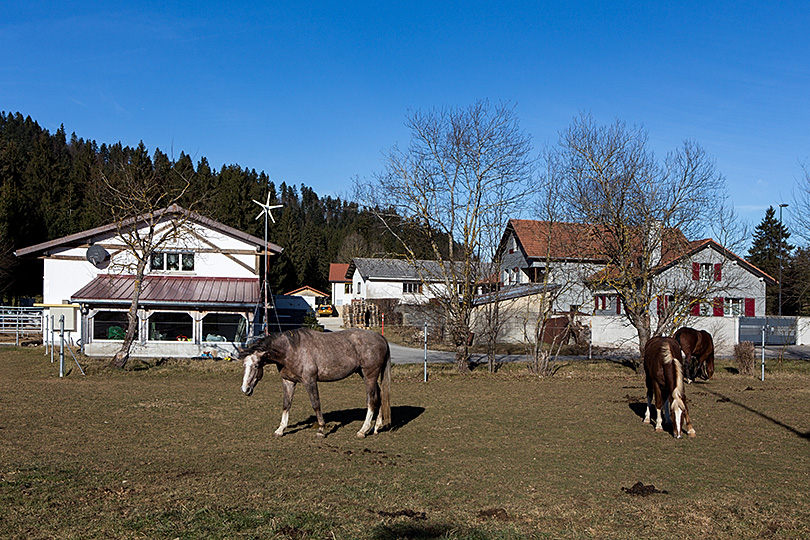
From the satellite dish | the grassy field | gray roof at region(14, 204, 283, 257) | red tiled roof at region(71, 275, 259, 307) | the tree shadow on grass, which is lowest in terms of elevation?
the tree shadow on grass

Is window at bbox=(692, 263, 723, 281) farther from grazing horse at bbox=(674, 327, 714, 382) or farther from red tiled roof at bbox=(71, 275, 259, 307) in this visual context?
red tiled roof at bbox=(71, 275, 259, 307)

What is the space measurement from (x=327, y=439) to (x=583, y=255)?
13.5 metres

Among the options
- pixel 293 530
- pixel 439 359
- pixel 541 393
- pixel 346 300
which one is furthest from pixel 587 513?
pixel 346 300

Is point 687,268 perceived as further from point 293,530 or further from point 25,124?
point 25,124

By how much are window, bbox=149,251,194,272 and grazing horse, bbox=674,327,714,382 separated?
69.6 ft

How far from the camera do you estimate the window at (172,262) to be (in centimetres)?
2903

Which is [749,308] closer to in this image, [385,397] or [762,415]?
[762,415]

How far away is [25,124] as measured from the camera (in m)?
126

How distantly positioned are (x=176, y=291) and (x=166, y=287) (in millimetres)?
814

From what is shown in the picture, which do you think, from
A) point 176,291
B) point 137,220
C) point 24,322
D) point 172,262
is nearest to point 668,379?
point 137,220

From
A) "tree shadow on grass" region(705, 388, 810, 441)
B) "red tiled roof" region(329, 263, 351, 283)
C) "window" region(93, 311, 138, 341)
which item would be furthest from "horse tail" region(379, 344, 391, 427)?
"red tiled roof" region(329, 263, 351, 283)

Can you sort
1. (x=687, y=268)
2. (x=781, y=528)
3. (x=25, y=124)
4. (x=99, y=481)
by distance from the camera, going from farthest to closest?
1. (x=25, y=124)
2. (x=687, y=268)
3. (x=99, y=481)
4. (x=781, y=528)

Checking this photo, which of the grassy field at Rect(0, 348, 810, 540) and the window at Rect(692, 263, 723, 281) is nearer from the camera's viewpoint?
the grassy field at Rect(0, 348, 810, 540)

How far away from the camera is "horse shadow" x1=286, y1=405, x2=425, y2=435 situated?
38.2 feet
